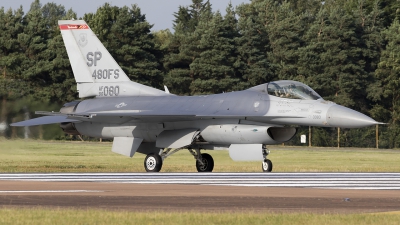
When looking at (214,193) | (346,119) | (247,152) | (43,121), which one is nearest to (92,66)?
(43,121)

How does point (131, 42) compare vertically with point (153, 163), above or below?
above

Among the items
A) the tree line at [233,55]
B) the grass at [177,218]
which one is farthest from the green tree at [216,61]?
the grass at [177,218]

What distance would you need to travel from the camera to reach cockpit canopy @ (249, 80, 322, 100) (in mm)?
21938

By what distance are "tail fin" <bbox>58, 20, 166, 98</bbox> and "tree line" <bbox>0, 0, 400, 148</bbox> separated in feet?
90.0

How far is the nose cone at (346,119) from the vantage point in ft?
69.2

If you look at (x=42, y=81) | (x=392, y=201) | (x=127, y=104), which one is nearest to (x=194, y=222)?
(x=392, y=201)

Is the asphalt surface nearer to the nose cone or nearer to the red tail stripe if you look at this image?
the nose cone

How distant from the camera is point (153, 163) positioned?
23.4 metres

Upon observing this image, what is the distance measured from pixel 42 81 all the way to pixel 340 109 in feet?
126

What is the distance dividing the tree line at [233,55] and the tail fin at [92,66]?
2745 cm

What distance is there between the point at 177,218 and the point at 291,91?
12.3 m

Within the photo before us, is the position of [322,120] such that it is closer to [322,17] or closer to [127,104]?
[127,104]

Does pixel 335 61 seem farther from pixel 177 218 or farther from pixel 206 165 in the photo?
pixel 177 218

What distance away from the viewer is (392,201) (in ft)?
41.2
